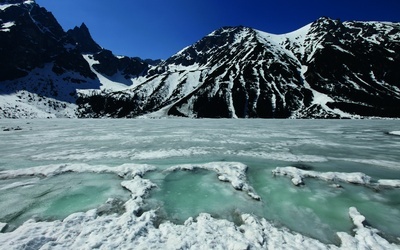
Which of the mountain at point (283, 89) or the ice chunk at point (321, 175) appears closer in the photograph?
the ice chunk at point (321, 175)

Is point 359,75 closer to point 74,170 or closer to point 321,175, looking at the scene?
→ point 321,175

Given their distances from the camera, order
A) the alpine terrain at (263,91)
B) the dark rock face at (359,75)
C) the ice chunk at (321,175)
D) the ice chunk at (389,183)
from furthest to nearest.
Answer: the alpine terrain at (263,91) < the dark rock face at (359,75) < the ice chunk at (321,175) < the ice chunk at (389,183)

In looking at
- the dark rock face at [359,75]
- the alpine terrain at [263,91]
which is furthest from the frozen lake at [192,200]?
the dark rock face at [359,75]

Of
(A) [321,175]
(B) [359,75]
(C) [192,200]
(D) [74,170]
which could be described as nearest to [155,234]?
(C) [192,200]

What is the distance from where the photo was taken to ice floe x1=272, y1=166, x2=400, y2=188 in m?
11.1

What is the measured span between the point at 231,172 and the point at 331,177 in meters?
5.16

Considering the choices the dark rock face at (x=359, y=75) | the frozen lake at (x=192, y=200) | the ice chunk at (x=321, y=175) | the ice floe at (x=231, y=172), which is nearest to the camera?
the frozen lake at (x=192, y=200)

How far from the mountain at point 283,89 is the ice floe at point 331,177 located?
116810 millimetres

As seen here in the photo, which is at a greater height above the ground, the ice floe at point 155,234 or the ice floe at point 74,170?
the ice floe at point 155,234

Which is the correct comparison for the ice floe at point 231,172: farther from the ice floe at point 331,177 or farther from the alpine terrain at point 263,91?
the alpine terrain at point 263,91

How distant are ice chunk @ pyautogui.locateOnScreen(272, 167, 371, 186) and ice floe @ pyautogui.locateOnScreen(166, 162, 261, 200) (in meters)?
2.02

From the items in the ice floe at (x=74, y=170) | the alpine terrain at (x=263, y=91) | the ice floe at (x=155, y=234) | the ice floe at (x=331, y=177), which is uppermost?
the alpine terrain at (x=263, y=91)

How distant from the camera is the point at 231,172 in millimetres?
12547

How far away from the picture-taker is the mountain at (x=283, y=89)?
431 feet
